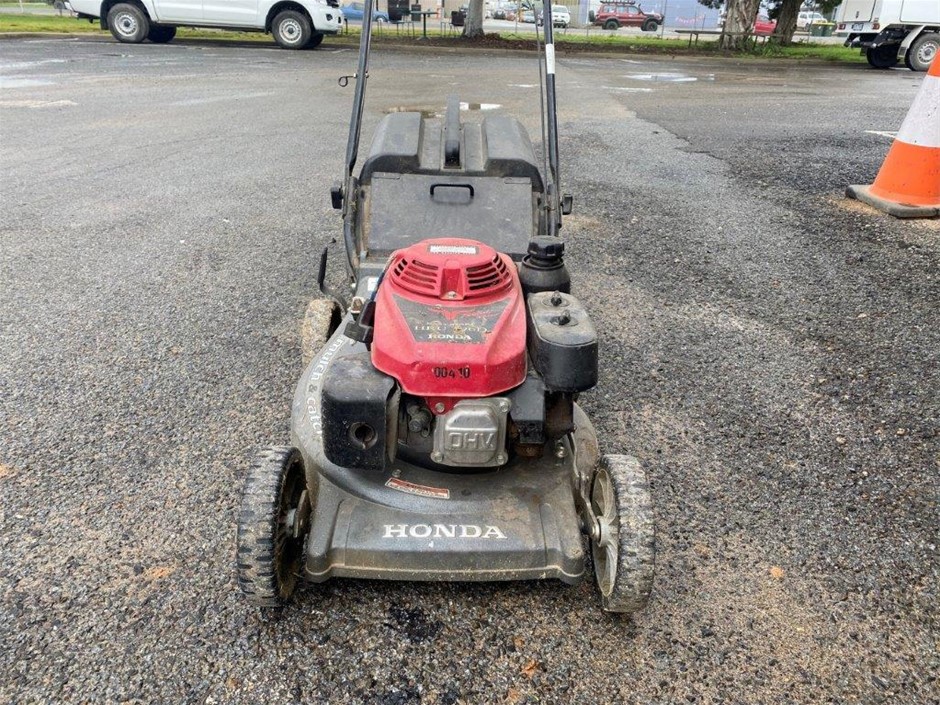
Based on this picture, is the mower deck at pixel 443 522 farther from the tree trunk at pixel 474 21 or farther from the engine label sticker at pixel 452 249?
the tree trunk at pixel 474 21

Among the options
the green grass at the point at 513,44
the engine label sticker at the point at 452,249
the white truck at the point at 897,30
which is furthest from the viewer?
the green grass at the point at 513,44

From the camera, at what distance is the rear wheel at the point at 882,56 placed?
623 inches

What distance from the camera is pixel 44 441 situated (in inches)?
103

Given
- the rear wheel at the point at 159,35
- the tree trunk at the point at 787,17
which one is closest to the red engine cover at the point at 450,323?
the rear wheel at the point at 159,35

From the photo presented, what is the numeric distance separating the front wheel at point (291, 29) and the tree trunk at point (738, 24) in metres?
10.9

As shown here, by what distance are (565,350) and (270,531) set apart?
840mm

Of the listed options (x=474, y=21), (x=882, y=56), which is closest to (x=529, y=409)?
(x=882, y=56)

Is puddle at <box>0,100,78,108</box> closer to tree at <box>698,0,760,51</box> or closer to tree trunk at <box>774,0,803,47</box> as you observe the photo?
tree at <box>698,0,760,51</box>

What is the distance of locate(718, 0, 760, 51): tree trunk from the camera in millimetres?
19344

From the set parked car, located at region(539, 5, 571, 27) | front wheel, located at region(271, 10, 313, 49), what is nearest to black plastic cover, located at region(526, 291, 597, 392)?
front wheel, located at region(271, 10, 313, 49)

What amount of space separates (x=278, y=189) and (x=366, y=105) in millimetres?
3647

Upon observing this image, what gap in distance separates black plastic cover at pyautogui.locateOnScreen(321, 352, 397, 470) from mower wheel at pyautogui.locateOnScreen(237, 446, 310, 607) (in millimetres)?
159

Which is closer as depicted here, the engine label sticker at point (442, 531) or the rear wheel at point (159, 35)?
the engine label sticker at point (442, 531)

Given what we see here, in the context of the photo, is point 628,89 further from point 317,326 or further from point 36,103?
point 317,326
